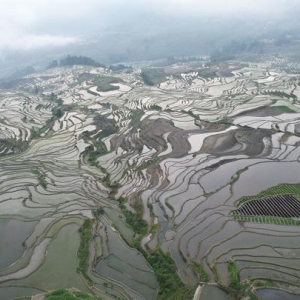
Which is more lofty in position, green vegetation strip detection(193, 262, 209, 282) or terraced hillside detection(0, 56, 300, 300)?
green vegetation strip detection(193, 262, 209, 282)

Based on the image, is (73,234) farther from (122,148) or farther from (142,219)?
(122,148)

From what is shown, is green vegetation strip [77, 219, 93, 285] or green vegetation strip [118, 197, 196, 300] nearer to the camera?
green vegetation strip [118, 197, 196, 300]

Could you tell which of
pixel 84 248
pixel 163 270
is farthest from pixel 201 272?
pixel 84 248

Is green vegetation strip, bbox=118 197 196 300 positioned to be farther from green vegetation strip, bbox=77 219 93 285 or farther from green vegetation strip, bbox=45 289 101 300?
green vegetation strip, bbox=45 289 101 300

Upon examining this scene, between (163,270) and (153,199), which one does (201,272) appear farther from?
(153,199)

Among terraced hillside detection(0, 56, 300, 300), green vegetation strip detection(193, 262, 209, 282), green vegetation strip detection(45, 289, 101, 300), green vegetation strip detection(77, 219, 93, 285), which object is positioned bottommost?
terraced hillside detection(0, 56, 300, 300)

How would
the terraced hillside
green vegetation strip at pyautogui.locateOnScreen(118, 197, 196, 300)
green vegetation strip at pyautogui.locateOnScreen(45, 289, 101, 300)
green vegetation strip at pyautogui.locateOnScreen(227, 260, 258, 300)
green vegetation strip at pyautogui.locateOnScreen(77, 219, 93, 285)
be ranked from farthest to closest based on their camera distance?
green vegetation strip at pyautogui.locateOnScreen(77, 219, 93, 285), the terraced hillside, green vegetation strip at pyautogui.locateOnScreen(118, 197, 196, 300), green vegetation strip at pyautogui.locateOnScreen(227, 260, 258, 300), green vegetation strip at pyautogui.locateOnScreen(45, 289, 101, 300)

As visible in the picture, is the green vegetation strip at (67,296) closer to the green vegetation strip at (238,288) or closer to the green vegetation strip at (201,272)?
the green vegetation strip at (201,272)

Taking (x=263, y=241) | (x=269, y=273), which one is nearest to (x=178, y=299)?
(x=269, y=273)

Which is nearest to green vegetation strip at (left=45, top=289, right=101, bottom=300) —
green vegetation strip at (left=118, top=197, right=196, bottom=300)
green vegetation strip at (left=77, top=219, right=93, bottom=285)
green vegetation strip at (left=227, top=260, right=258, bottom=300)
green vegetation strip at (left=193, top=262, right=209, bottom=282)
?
green vegetation strip at (left=77, top=219, right=93, bottom=285)
